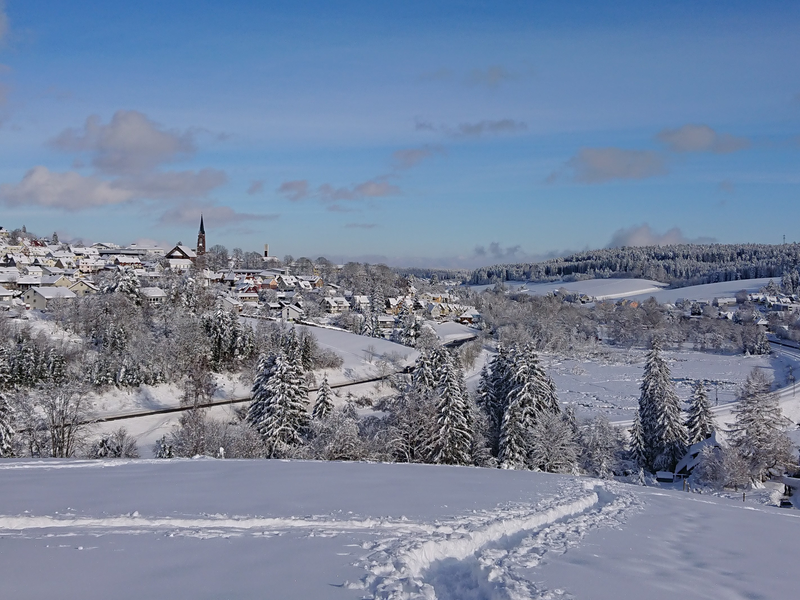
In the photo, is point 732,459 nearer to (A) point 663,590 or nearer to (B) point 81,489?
(A) point 663,590

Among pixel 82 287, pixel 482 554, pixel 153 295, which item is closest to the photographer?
pixel 482 554

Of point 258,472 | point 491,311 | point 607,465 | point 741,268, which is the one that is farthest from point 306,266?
point 741,268

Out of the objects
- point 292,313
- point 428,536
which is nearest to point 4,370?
point 428,536

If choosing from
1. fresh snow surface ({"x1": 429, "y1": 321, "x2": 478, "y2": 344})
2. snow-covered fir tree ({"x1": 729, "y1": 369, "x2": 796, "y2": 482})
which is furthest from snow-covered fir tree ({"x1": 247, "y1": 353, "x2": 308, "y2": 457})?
fresh snow surface ({"x1": 429, "y1": 321, "x2": 478, "y2": 344})

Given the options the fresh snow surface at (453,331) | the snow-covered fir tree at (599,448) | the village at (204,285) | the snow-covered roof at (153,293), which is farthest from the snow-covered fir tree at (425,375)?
the fresh snow surface at (453,331)

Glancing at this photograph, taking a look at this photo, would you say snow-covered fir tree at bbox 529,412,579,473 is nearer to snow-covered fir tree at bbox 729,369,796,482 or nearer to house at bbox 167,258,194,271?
snow-covered fir tree at bbox 729,369,796,482

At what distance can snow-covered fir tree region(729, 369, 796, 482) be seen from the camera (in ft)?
88.1

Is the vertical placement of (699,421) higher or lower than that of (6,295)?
lower

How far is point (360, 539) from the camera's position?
7.16 metres

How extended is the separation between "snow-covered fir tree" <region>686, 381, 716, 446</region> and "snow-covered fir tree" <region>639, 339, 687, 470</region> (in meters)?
0.54

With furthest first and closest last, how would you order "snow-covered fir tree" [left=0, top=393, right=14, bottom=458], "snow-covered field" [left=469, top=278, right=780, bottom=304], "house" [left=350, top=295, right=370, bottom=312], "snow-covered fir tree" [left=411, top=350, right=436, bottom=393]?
"snow-covered field" [left=469, top=278, right=780, bottom=304] < "house" [left=350, top=295, right=370, bottom=312] < "snow-covered fir tree" [left=411, top=350, right=436, bottom=393] < "snow-covered fir tree" [left=0, top=393, right=14, bottom=458]

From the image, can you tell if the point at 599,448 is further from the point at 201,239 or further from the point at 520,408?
the point at 201,239

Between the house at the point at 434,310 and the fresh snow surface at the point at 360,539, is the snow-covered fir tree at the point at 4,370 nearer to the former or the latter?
the fresh snow surface at the point at 360,539

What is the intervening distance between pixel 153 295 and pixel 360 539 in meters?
45.1
